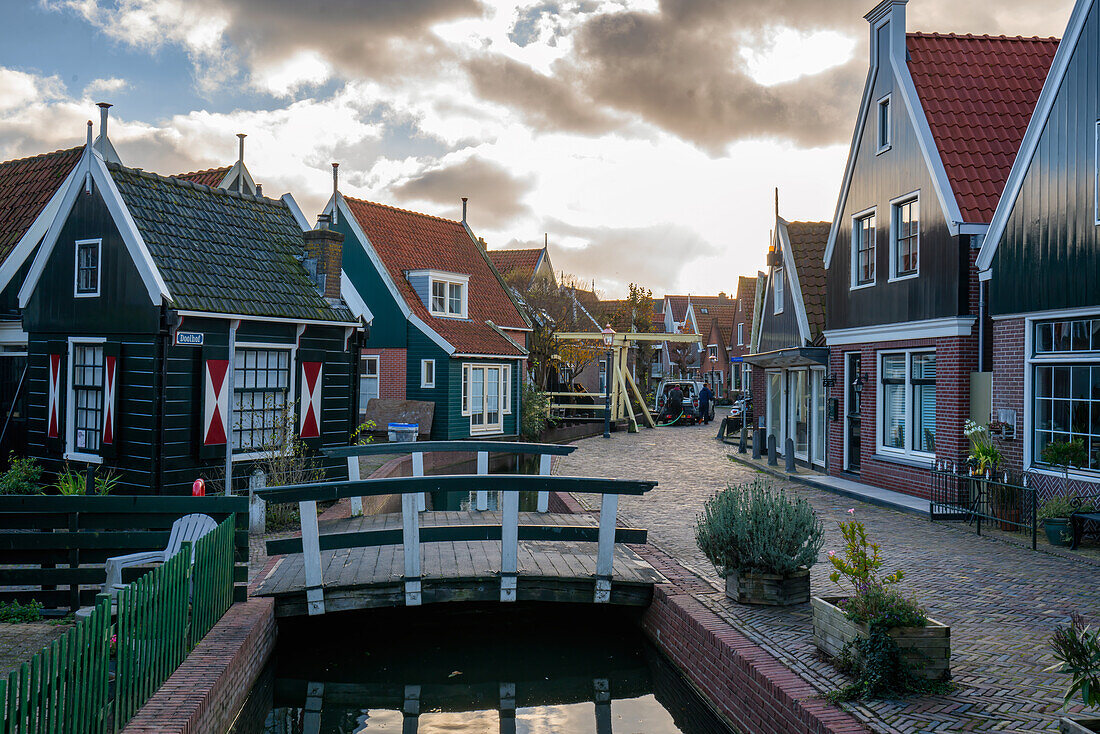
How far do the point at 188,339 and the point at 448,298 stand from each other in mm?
14996

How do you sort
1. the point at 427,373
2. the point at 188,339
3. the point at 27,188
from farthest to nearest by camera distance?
the point at 427,373, the point at 27,188, the point at 188,339

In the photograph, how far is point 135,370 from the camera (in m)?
12.2

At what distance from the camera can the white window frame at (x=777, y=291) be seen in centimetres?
2244

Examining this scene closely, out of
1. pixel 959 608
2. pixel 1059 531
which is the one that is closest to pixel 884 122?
pixel 1059 531

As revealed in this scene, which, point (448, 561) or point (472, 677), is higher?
point (448, 561)

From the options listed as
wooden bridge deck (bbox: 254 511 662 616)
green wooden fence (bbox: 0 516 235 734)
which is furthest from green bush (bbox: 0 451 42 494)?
green wooden fence (bbox: 0 516 235 734)

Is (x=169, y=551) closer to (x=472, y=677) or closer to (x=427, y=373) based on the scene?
(x=472, y=677)

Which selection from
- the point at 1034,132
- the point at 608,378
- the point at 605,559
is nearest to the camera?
the point at 605,559

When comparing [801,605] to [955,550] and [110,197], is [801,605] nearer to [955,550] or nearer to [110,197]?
[955,550]

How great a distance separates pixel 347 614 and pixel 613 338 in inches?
941

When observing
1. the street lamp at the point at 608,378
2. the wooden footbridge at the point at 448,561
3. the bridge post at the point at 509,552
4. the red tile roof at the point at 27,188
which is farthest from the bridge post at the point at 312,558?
the street lamp at the point at 608,378

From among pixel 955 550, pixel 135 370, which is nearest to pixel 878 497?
pixel 955 550

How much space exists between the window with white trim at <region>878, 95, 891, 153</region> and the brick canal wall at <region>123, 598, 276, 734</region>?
1393 cm

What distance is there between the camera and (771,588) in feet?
26.0
